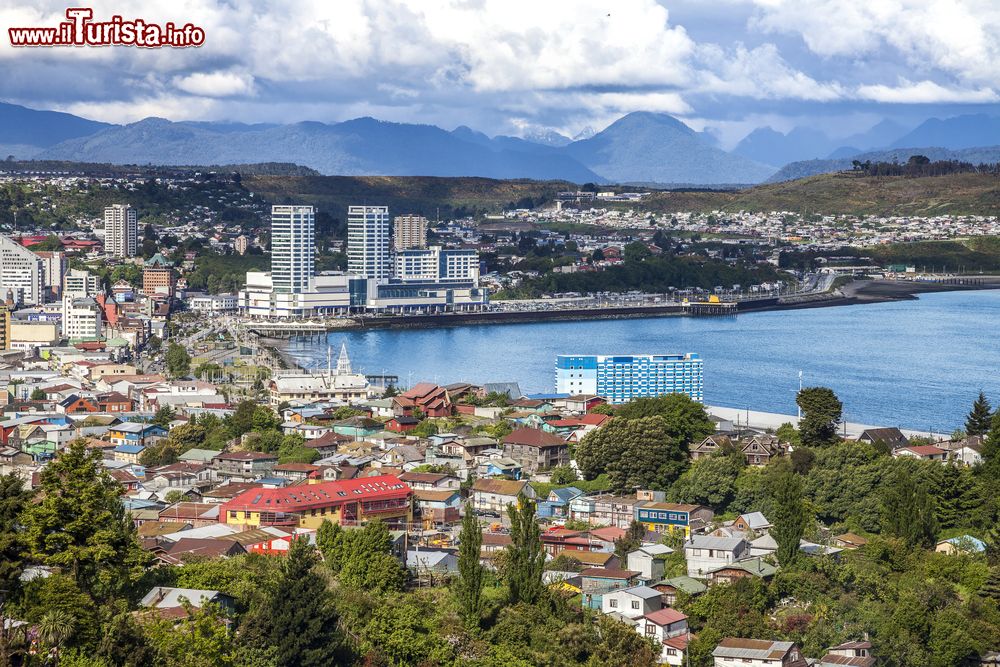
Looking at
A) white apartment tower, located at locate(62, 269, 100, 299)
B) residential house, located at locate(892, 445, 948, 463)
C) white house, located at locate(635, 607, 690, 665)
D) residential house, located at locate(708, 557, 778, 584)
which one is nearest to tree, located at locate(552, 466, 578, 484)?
residential house, located at locate(892, 445, 948, 463)

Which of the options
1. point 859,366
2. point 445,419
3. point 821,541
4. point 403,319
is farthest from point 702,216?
point 821,541

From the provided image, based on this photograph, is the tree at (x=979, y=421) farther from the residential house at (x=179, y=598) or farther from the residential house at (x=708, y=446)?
the residential house at (x=179, y=598)

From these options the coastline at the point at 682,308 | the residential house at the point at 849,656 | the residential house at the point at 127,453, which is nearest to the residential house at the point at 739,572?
the residential house at the point at 849,656

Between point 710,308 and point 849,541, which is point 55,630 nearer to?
point 849,541

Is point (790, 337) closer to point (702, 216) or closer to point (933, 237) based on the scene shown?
point (933, 237)

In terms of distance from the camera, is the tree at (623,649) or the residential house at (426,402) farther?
the residential house at (426,402)

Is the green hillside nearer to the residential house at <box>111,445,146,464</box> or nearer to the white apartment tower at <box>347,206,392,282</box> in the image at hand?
the white apartment tower at <box>347,206,392,282</box>
